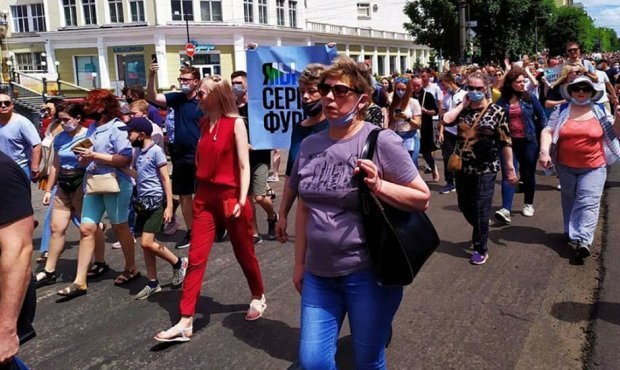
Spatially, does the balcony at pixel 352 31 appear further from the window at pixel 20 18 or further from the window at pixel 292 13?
the window at pixel 20 18

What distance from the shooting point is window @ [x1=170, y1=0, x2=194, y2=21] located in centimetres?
4378

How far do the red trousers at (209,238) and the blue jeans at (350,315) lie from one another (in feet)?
5.22

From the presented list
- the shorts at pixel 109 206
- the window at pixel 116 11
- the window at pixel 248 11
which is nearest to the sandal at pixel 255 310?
the shorts at pixel 109 206

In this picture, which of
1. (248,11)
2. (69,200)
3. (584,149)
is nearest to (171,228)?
(69,200)

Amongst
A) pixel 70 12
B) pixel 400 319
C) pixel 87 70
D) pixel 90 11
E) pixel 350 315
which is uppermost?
pixel 70 12

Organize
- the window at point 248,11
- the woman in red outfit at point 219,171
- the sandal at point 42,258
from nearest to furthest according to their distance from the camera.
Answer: the woman in red outfit at point 219,171
the sandal at point 42,258
the window at point 248,11

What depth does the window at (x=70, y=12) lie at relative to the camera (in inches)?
1815

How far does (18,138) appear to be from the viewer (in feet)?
21.2

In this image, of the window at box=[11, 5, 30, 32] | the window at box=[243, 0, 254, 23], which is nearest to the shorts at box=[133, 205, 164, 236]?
the window at box=[243, 0, 254, 23]

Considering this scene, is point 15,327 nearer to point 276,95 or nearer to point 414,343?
point 414,343

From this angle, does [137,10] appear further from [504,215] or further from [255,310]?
[255,310]

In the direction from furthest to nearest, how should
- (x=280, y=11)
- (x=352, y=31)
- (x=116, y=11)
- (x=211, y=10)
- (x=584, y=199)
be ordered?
(x=352, y=31) → (x=280, y=11) → (x=211, y=10) → (x=116, y=11) → (x=584, y=199)

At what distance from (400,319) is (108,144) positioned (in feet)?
9.97

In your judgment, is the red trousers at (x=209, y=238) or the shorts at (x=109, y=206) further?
the shorts at (x=109, y=206)
